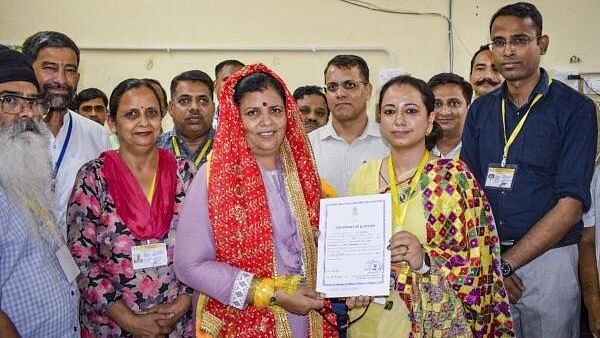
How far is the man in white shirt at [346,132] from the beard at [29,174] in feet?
5.80

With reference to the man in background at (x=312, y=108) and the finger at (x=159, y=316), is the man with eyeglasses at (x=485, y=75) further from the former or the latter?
the finger at (x=159, y=316)

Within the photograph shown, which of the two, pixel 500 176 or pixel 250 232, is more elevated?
pixel 500 176

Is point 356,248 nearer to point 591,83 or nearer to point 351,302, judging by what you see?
point 351,302

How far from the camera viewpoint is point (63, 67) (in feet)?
10.4

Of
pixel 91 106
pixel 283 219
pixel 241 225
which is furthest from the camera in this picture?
pixel 91 106

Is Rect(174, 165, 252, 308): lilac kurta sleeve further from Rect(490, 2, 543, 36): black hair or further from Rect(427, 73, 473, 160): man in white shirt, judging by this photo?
Rect(427, 73, 473, 160): man in white shirt

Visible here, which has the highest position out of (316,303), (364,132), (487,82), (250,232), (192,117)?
(487,82)

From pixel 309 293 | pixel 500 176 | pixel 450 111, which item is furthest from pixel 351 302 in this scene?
pixel 450 111

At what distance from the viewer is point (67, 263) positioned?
2152 millimetres

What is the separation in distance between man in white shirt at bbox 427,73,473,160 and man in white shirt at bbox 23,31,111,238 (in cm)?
222

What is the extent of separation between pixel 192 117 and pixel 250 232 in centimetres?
163

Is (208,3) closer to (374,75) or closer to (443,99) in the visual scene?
(374,75)

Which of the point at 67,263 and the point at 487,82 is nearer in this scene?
the point at 67,263

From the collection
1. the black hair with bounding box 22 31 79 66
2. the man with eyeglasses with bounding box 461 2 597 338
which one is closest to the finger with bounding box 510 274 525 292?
the man with eyeglasses with bounding box 461 2 597 338
